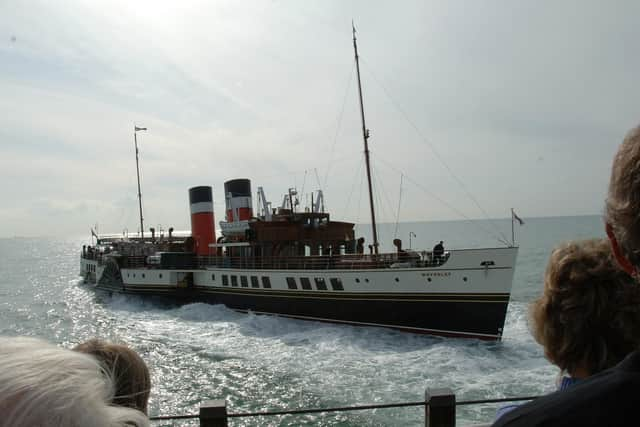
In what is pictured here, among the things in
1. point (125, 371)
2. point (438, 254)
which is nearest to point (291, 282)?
point (438, 254)

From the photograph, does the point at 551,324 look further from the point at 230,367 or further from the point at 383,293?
the point at 383,293

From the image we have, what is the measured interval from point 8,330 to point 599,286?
30.6 m

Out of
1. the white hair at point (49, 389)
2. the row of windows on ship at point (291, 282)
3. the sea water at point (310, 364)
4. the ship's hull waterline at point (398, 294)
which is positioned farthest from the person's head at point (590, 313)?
the row of windows on ship at point (291, 282)

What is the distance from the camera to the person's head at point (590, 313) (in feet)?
5.92

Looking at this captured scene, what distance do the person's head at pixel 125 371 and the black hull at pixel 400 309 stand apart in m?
16.6

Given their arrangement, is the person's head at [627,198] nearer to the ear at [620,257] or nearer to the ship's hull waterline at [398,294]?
the ear at [620,257]

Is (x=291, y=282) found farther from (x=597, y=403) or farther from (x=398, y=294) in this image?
(x=597, y=403)

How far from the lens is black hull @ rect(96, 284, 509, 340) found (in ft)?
55.9

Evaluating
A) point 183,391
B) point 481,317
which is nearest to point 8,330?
point 183,391

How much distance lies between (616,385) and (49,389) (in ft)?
5.03

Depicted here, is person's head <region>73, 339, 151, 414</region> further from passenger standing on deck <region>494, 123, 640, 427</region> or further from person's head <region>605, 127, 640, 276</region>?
person's head <region>605, 127, 640, 276</region>

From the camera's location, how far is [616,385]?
118cm

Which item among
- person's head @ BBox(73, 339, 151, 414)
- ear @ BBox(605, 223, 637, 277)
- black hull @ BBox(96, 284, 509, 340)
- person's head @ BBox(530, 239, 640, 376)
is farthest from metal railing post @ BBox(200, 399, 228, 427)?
black hull @ BBox(96, 284, 509, 340)

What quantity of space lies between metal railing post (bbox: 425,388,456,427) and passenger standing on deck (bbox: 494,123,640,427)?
4015 millimetres
